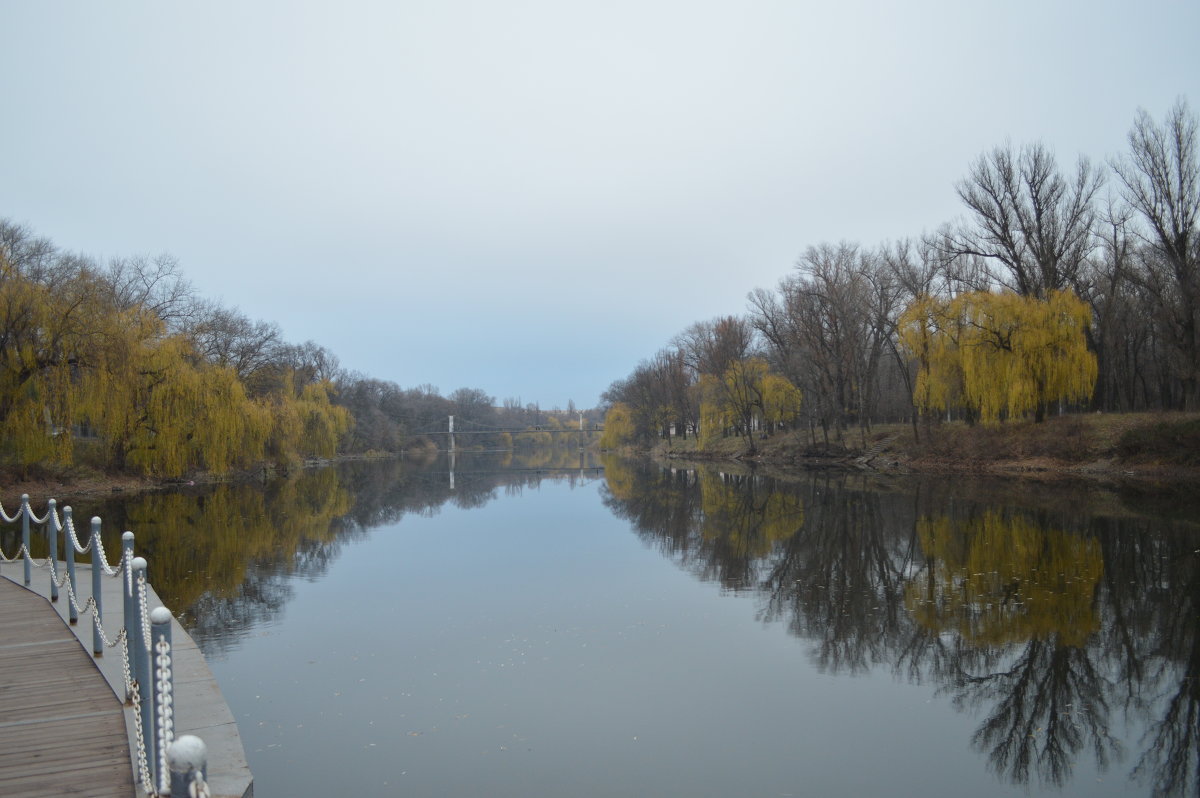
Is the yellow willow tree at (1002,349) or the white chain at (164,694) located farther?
the yellow willow tree at (1002,349)

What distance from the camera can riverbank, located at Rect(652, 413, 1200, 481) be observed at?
1078 inches

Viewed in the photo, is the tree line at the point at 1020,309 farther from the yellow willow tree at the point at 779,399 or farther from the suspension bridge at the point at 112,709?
the suspension bridge at the point at 112,709

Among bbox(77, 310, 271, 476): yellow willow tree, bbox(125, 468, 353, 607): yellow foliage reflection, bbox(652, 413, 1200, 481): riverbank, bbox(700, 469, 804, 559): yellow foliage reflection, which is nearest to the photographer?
bbox(125, 468, 353, 607): yellow foliage reflection

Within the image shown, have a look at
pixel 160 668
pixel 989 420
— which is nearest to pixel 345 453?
pixel 989 420

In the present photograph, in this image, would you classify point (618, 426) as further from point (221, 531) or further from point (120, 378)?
point (221, 531)

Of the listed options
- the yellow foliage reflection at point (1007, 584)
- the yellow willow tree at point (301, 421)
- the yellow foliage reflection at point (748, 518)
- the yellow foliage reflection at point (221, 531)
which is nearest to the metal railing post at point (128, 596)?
the yellow foliage reflection at point (221, 531)

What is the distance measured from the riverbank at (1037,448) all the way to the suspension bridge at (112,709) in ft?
98.7

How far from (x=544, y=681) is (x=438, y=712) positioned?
1.26 meters

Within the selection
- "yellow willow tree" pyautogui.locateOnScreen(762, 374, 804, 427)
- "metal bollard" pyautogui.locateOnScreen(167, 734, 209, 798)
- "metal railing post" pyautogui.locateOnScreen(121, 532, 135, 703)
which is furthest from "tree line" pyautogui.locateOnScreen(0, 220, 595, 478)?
"yellow willow tree" pyautogui.locateOnScreen(762, 374, 804, 427)

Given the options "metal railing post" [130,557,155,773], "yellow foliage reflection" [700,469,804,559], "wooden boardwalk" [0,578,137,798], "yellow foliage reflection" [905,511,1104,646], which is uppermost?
"metal railing post" [130,557,155,773]

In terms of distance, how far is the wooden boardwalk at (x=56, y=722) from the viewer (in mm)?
4688

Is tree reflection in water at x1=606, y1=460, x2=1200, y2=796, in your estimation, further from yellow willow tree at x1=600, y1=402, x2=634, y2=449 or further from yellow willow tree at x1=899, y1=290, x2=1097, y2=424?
yellow willow tree at x1=600, y1=402, x2=634, y2=449

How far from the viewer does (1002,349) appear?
32.5m

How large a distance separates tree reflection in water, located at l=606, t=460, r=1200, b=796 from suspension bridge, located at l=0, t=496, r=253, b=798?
18.7ft
